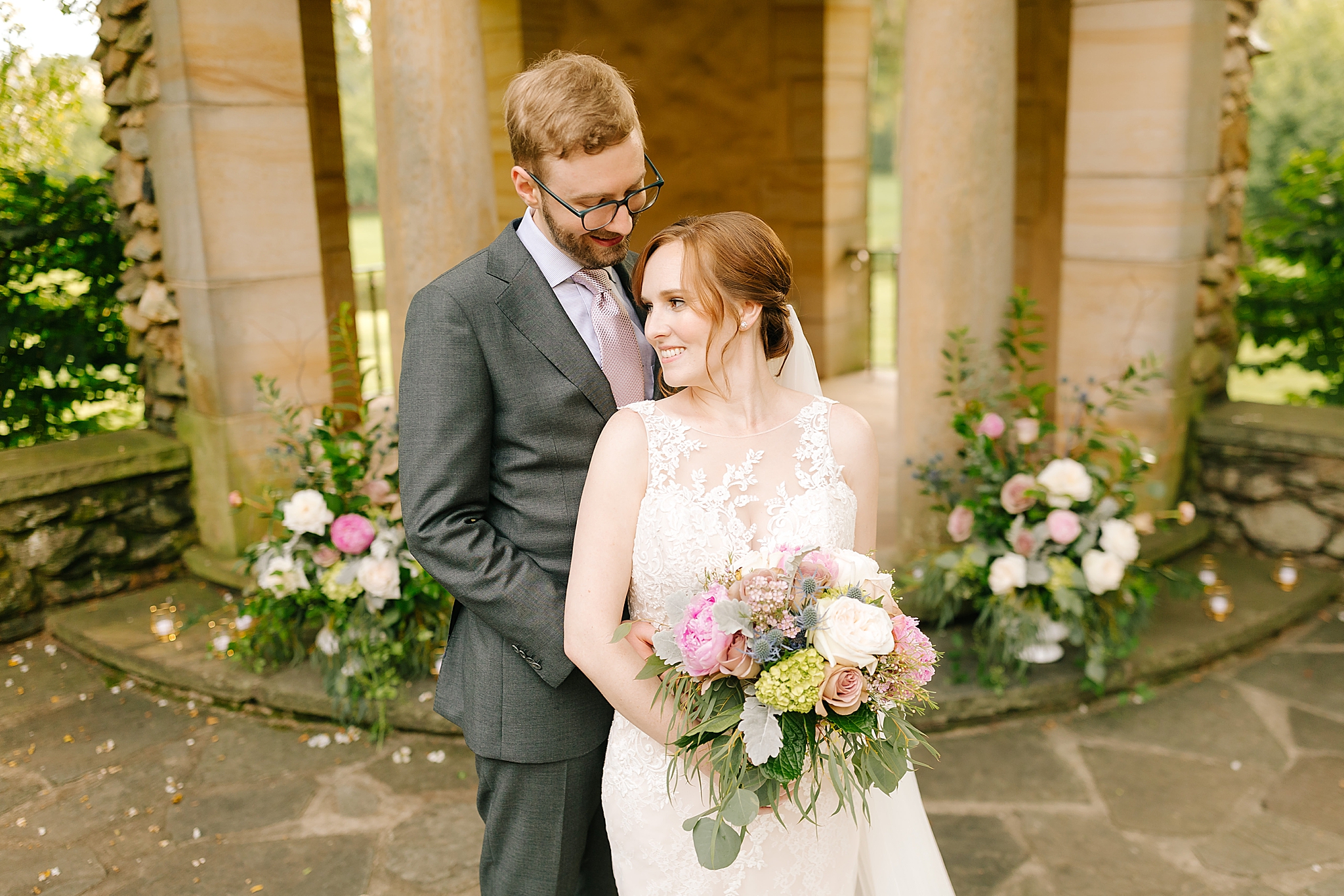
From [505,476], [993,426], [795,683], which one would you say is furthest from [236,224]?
[795,683]

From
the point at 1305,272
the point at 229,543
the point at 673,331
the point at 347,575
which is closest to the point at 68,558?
the point at 229,543

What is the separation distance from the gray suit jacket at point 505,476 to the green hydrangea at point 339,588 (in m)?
1.63

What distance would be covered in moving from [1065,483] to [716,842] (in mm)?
2487

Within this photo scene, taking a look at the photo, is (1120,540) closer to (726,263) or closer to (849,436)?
(849,436)

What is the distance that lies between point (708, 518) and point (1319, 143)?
70.7 feet

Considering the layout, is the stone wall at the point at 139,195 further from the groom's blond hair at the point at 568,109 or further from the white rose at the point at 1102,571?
the white rose at the point at 1102,571

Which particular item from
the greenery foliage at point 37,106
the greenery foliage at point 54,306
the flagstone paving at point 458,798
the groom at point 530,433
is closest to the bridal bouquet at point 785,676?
the groom at point 530,433

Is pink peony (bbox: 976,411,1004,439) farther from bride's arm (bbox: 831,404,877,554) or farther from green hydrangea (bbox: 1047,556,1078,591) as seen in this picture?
bride's arm (bbox: 831,404,877,554)

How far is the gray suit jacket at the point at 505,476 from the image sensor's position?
1902 mm

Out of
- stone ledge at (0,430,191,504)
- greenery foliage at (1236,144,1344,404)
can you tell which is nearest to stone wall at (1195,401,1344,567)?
greenery foliage at (1236,144,1344,404)

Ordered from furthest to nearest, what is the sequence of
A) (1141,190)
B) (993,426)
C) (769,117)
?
(769,117) < (1141,190) < (993,426)

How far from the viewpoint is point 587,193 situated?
191 centimetres

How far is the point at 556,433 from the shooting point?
2.00 metres

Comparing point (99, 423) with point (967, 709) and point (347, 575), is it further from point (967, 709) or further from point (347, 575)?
point (967, 709)
